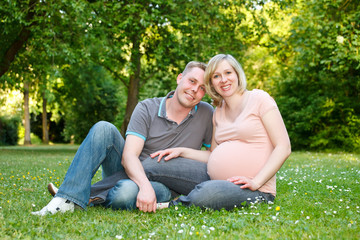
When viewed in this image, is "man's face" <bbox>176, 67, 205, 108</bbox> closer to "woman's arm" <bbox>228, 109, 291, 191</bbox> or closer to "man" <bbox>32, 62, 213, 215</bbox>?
"man" <bbox>32, 62, 213, 215</bbox>

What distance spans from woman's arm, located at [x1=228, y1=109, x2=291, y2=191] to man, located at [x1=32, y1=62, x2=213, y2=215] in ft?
2.01

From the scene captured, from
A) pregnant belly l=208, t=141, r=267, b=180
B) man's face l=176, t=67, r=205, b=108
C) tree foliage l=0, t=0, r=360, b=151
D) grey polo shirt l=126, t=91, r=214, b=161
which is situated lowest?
pregnant belly l=208, t=141, r=267, b=180

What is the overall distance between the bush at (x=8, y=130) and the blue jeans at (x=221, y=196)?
27.6 metres

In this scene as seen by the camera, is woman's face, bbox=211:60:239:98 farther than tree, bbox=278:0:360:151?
No

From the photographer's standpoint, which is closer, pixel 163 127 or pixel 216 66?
pixel 216 66

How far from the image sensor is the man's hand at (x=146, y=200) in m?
3.40

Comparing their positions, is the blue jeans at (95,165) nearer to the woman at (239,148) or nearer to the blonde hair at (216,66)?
the woman at (239,148)

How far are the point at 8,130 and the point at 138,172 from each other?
28.1 metres

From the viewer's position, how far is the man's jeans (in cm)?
334

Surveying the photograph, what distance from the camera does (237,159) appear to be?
3578 millimetres

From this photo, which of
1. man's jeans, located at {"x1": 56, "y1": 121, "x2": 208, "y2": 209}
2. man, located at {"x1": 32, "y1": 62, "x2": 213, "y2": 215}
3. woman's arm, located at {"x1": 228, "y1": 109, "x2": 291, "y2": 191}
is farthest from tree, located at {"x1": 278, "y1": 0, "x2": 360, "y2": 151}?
man's jeans, located at {"x1": 56, "y1": 121, "x2": 208, "y2": 209}

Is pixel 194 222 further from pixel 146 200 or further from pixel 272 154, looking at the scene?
pixel 272 154

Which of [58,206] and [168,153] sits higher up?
[168,153]

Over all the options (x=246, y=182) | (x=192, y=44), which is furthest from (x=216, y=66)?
(x=192, y=44)
